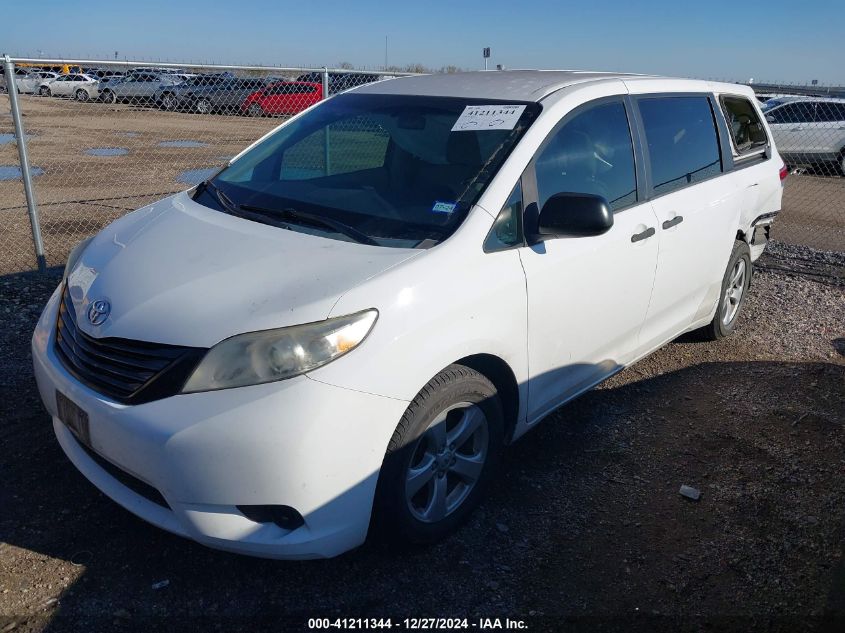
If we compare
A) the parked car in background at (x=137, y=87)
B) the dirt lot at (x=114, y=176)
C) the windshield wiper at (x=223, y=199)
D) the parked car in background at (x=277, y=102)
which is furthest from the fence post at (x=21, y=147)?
the parked car in background at (x=277, y=102)

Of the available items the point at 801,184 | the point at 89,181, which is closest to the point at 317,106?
the point at 89,181

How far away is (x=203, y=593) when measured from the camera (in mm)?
2764

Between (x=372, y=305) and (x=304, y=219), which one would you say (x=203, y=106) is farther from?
(x=372, y=305)

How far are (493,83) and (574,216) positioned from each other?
113 cm

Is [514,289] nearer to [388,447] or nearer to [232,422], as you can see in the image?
[388,447]

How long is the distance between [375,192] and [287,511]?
5.08 ft

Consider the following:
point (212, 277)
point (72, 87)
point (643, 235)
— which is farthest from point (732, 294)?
point (72, 87)

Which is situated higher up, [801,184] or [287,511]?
[287,511]

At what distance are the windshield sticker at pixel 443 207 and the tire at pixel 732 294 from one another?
2737 mm

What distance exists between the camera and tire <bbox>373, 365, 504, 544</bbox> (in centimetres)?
271

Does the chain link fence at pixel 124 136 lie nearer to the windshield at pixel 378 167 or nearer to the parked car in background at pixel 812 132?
the windshield at pixel 378 167

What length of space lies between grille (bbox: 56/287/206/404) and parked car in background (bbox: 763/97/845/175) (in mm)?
15304

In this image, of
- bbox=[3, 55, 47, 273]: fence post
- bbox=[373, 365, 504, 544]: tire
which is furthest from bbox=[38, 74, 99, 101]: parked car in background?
bbox=[373, 365, 504, 544]: tire

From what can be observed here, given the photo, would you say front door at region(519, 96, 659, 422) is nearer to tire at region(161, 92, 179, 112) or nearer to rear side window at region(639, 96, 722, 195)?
rear side window at region(639, 96, 722, 195)
